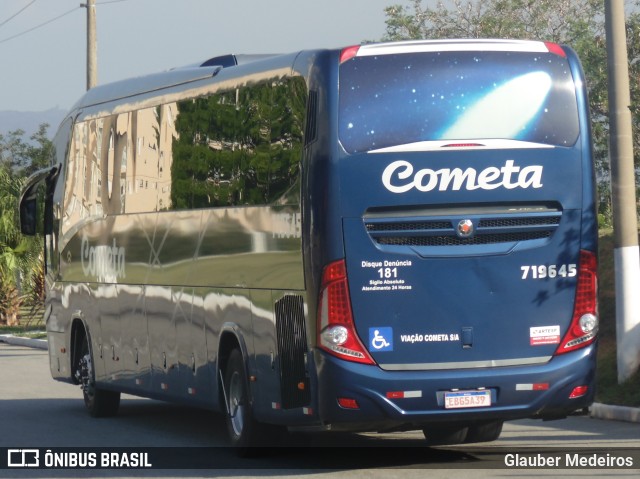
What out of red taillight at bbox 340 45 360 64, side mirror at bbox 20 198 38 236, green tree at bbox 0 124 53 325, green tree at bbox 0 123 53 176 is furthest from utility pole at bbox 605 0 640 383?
green tree at bbox 0 123 53 176

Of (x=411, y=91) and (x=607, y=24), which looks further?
(x=607, y=24)

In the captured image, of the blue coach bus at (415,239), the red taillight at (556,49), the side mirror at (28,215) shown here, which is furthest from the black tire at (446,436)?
the side mirror at (28,215)

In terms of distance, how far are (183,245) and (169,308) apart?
2.86ft

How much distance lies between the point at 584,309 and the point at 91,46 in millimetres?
22769

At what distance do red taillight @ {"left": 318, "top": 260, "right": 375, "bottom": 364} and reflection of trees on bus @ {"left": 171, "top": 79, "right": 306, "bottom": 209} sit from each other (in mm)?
873

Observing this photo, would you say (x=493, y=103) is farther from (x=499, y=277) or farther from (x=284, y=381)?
(x=284, y=381)

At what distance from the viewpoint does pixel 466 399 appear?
11.5 m

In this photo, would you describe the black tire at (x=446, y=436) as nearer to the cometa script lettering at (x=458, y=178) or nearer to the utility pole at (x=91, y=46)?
the cometa script lettering at (x=458, y=178)

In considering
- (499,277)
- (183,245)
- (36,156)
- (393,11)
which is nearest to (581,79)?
(499,277)

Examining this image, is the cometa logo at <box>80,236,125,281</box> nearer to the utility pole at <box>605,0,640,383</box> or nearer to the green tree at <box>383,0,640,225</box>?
the utility pole at <box>605,0,640,383</box>

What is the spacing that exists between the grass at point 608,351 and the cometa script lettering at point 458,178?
494 centimetres

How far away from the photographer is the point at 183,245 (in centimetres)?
1462

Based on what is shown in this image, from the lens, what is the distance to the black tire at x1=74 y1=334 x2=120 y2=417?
1808cm

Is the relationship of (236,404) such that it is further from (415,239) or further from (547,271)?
(547,271)
